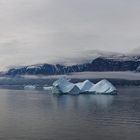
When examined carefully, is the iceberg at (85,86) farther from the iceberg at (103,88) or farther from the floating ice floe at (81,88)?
the iceberg at (103,88)

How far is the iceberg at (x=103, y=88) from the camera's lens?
124 metres

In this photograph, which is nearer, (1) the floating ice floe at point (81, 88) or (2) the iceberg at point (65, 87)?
(2) the iceberg at point (65, 87)

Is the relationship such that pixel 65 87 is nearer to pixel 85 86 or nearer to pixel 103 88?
pixel 85 86

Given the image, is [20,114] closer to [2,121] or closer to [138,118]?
[2,121]

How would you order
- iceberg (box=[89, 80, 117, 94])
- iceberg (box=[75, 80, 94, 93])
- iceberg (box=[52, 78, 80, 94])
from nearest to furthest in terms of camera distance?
1. iceberg (box=[52, 78, 80, 94])
2. iceberg (box=[89, 80, 117, 94])
3. iceberg (box=[75, 80, 94, 93])

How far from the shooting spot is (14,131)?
4225cm

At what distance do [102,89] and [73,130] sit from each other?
87.4 meters

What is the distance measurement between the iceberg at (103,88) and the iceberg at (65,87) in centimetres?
593

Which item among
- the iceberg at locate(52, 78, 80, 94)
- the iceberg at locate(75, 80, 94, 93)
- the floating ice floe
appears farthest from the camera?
the iceberg at locate(75, 80, 94, 93)

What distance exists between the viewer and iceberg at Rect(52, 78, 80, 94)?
122481 millimetres

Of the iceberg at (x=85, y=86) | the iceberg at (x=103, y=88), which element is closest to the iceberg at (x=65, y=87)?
the iceberg at (x=85, y=86)

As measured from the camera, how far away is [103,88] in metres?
130

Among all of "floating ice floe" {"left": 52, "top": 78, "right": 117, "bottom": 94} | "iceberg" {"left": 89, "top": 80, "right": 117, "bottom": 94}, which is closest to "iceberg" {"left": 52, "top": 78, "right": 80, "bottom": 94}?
"floating ice floe" {"left": 52, "top": 78, "right": 117, "bottom": 94}

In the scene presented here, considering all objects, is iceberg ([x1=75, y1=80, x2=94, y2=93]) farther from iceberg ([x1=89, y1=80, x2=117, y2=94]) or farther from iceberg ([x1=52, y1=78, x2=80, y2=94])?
iceberg ([x1=52, y1=78, x2=80, y2=94])
